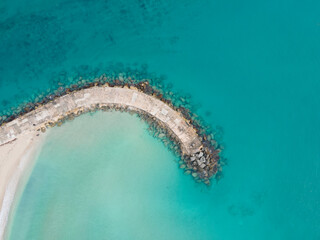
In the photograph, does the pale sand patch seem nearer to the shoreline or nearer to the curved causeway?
the shoreline

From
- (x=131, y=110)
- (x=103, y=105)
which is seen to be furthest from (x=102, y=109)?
(x=131, y=110)

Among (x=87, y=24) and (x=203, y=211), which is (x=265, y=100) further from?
(x=87, y=24)

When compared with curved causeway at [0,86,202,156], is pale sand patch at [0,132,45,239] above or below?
below

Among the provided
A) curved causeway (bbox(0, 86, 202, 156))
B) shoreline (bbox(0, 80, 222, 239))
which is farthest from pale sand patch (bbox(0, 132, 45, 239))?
curved causeway (bbox(0, 86, 202, 156))

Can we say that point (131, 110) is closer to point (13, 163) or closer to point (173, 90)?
→ point (173, 90)

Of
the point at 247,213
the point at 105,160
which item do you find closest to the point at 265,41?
the point at 247,213

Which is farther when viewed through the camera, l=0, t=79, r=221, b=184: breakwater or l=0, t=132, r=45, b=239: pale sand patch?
l=0, t=79, r=221, b=184: breakwater
